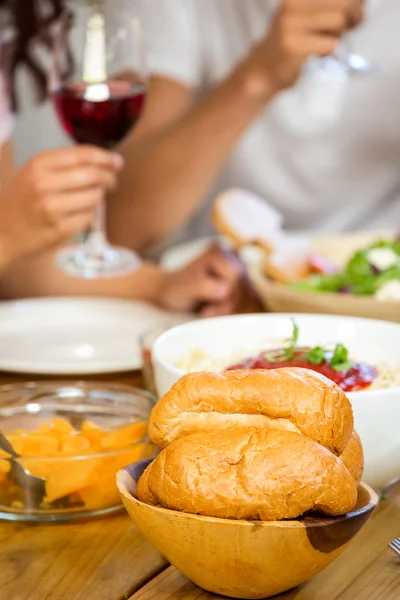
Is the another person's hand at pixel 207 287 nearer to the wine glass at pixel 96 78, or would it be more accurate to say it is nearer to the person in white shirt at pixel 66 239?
the person in white shirt at pixel 66 239

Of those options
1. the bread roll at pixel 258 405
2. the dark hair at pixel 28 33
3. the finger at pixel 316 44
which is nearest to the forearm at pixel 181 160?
the finger at pixel 316 44

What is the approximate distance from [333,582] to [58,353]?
788mm

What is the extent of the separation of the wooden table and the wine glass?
664 mm

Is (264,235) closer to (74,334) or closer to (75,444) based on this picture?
(74,334)

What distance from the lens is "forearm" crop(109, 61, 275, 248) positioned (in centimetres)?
253

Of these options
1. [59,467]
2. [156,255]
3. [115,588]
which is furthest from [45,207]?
[156,255]

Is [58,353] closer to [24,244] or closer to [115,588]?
[24,244]

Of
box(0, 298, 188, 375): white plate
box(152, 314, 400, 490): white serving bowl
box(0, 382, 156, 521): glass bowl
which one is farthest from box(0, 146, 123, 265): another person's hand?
box(0, 382, 156, 521): glass bowl

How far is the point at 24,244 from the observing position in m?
1.84

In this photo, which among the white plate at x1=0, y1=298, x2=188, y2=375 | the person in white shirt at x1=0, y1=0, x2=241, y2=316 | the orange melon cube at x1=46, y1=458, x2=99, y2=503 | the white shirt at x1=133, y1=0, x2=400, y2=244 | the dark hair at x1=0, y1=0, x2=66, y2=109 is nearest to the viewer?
the orange melon cube at x1=46, y1=458, x2=99, y2=503

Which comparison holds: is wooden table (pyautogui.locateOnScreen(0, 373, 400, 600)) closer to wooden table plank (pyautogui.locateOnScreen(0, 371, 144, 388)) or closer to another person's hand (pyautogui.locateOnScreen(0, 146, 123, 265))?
wooden table plank (pyautogui.locateOnScreen(0, 371, 144, 388))

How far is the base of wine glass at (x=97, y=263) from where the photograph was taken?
1.55 metres

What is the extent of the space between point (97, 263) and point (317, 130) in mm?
1806

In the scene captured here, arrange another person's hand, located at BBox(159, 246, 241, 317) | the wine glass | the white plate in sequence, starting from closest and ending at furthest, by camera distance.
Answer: the white plate < the wine glass < another person's hand, located at BBox(159, 246, 241, 317)
